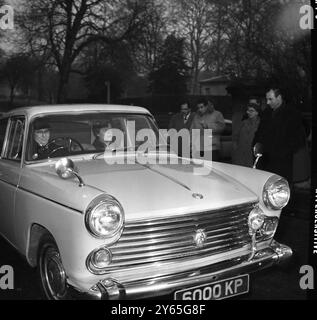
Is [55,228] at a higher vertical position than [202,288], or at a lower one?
higher

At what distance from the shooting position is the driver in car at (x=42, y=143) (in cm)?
396

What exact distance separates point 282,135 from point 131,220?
109 inches

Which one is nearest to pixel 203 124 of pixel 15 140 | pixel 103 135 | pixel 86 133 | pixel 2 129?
pixel 103 135

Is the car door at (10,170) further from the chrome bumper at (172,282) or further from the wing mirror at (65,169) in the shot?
the chrome bumper at (172,282)

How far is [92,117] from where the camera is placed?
430 centimetres

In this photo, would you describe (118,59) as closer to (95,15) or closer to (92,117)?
(95,15)

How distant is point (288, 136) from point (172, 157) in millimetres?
1487

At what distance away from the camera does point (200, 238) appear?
308 centimetres

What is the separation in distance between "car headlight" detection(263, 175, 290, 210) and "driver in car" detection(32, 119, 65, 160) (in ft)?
6.32

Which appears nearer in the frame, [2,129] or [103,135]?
[103,135]

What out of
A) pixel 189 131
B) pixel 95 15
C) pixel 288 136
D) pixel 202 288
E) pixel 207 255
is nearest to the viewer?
pixel 202 288

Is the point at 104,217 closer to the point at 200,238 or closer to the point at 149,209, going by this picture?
the point at 149,209

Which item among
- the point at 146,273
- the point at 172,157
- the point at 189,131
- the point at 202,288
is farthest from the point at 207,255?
the point at 189,131

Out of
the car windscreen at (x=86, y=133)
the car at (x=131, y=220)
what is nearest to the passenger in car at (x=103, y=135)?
the car windscreen at (x=86, y=133)
